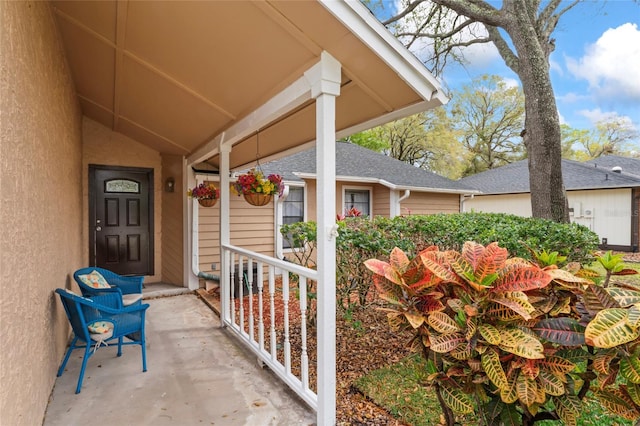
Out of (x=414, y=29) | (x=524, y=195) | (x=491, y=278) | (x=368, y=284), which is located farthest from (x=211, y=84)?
(x=524, y=195)

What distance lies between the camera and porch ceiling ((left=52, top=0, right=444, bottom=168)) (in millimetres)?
2188

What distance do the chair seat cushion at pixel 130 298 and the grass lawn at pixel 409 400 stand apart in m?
2.52

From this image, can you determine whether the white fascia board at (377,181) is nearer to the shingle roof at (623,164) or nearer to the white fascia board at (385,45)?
the white fascia board at (385,45)

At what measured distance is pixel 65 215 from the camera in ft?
12.1

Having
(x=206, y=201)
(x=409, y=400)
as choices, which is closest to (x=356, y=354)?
(x=409, y=400)

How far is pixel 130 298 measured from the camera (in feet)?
12.6

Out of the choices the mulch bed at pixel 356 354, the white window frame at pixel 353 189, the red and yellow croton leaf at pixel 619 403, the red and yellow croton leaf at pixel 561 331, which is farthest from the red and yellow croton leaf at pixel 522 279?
the white window frame at pixel 353 189

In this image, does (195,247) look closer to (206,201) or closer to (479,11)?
(206,201)

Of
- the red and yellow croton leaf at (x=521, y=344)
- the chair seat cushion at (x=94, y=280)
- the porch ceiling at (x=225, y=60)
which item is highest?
the porch ceiling at (x=225, y=60)

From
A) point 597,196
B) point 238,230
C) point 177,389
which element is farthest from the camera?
point 597,196

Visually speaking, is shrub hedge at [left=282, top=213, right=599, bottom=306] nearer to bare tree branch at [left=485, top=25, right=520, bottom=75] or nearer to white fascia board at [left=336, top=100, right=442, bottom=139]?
white fascia board at [left=336, top=100, right=442, bottom=139]

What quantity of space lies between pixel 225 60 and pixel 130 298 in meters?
2.77

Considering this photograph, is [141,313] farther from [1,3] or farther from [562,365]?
[562,365]

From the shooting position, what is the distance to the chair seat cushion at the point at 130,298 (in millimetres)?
3753
